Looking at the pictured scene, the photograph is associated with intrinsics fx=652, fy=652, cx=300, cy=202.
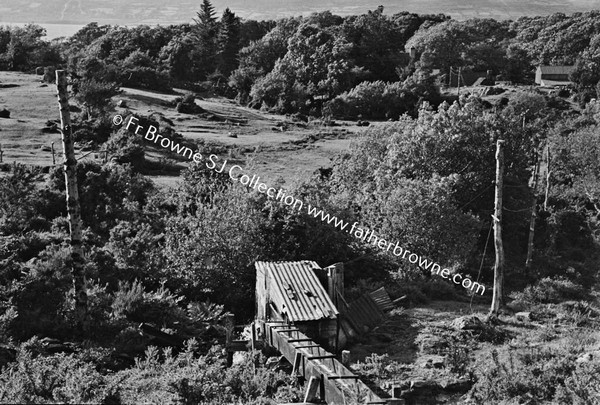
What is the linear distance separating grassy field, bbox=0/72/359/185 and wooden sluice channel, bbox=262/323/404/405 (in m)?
15.9

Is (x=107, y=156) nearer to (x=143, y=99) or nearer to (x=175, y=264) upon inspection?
(x=175, y=264)

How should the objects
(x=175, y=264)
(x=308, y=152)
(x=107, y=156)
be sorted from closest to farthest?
(x=175, y=264), (x=107, y=156), (x=308, y=152)

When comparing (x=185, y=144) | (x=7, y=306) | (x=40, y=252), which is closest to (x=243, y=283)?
(x=40, y=252)

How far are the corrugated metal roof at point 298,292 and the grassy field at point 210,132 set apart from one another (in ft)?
42.5

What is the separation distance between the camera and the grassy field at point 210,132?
129ft

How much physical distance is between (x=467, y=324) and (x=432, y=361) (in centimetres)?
278

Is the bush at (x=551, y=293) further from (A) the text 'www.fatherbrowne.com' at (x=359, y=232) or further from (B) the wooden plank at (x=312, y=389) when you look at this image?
(B) the wooden plank at (x=312, y=389)

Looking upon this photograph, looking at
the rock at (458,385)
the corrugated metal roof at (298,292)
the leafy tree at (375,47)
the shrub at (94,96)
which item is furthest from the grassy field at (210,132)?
the leafy tree at (375,47)

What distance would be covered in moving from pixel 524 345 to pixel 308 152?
33581mm

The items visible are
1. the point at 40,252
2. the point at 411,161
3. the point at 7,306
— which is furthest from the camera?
the point at 411,161

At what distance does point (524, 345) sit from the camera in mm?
15797

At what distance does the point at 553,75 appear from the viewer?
8231 cm

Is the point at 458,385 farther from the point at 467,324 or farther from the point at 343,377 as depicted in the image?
the point at 467,324

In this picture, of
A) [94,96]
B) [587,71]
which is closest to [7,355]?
[94,96]
